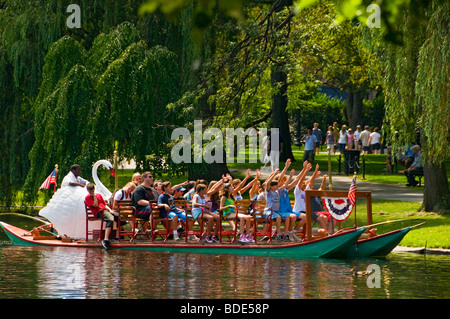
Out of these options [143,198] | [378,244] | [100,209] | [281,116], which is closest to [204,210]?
[143,198]

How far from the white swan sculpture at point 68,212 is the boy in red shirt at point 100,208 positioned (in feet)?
2.04

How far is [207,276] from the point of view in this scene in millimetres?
15664

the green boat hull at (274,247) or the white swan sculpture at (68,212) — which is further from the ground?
the white swan sculpture at (68,212)

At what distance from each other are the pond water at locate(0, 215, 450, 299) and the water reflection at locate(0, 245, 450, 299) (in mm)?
14

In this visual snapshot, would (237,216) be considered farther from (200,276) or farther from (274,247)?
(200,276)

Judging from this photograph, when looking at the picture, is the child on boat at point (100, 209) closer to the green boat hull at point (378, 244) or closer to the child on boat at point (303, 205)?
the child on boat at point (303, 205)

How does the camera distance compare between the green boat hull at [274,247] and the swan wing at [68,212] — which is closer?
the green boat hull at [274,247]

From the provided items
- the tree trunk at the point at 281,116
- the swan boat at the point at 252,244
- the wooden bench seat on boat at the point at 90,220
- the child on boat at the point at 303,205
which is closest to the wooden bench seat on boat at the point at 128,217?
the swan boat at the point at 252,244

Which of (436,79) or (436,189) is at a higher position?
(436,79)

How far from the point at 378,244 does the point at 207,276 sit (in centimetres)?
437

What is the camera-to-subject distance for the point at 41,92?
2650 centimetres

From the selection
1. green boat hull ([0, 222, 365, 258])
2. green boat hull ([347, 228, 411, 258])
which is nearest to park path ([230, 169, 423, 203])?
green boat hull ([347, 228, 411, 258])

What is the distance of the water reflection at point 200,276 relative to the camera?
1389cm

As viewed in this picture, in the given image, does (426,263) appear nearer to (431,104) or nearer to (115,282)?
(431,104)
